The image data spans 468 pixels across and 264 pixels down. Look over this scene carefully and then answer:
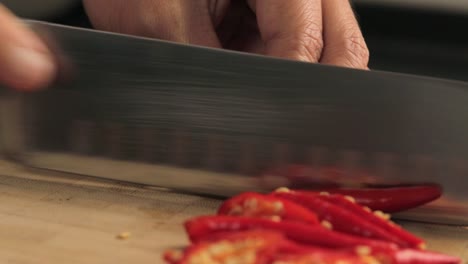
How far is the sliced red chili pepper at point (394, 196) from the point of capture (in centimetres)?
98

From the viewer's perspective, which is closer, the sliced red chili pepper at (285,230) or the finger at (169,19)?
the sliced red chili pepper at (285,230)

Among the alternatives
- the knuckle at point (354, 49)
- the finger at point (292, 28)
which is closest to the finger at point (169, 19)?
the finger at point (292, 28)

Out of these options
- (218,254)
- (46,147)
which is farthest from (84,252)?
(46,147)

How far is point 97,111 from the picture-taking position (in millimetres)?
1039

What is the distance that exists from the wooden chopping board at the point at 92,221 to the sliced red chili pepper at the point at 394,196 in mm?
42

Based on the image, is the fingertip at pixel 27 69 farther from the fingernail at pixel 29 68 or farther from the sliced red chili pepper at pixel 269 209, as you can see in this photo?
the sliced red chili pepper at pixel 269 209

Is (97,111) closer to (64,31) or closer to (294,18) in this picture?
(64,31)

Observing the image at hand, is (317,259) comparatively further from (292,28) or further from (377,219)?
(292,28)

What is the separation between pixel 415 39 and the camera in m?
1.78

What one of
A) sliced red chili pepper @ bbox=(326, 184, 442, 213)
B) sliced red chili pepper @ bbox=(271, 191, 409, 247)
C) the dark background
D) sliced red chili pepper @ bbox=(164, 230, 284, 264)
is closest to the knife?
sliced red chili pepper @ bbox=(326, 184, 442, 213)

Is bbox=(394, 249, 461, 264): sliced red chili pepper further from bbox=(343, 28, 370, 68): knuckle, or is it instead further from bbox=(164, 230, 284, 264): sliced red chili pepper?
bbox=(343, 28, 370, 68): knuckle

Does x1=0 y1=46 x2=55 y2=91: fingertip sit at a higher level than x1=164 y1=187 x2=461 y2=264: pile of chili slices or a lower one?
higher

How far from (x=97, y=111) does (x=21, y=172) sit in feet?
0.50

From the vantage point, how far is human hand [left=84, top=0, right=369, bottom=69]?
132cm
